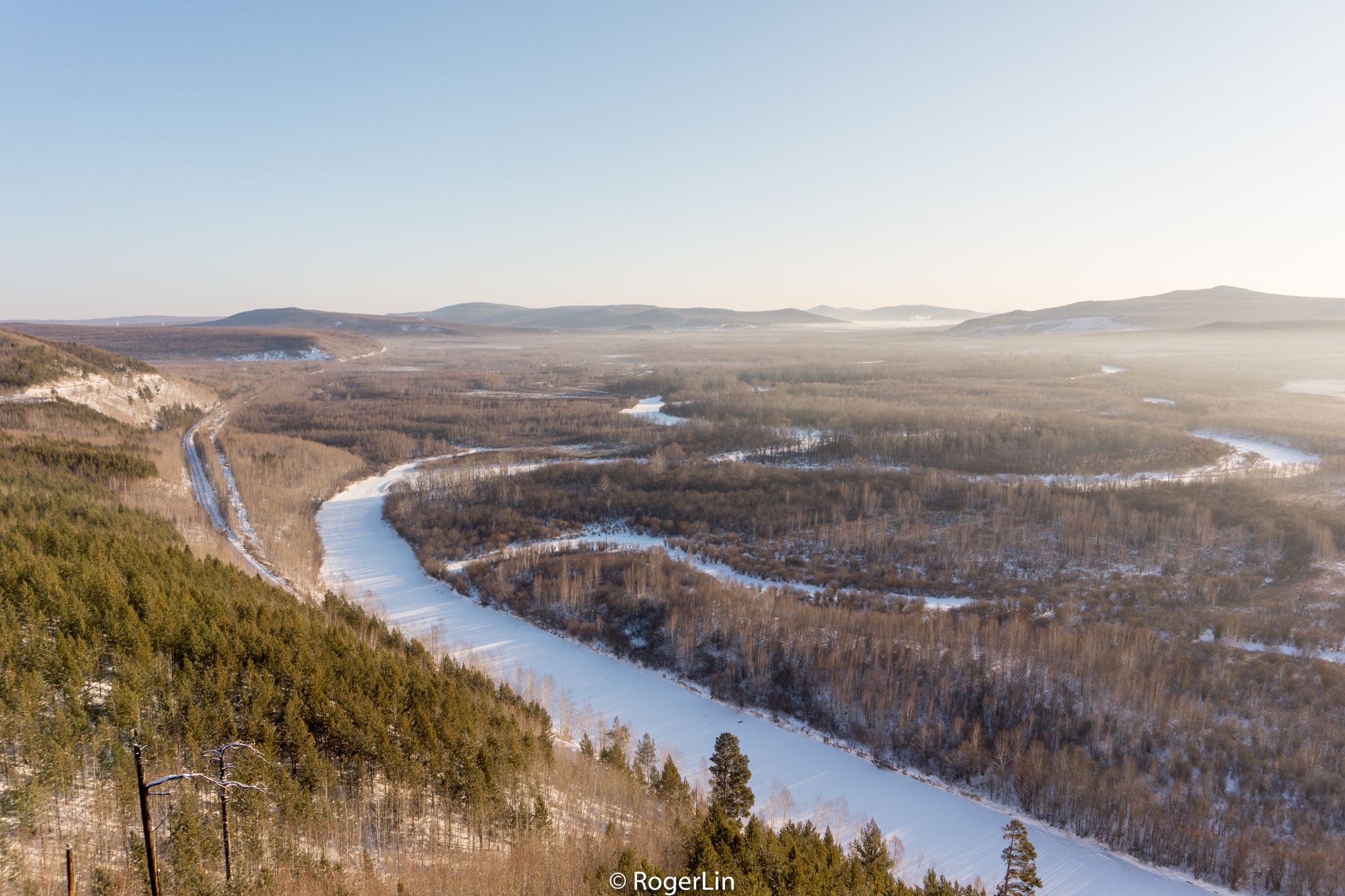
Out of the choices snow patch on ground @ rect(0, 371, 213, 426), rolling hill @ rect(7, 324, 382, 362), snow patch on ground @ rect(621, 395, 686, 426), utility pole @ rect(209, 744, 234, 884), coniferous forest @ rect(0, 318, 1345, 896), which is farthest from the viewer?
rolling hill @ rect(7, 324, 382, 362)

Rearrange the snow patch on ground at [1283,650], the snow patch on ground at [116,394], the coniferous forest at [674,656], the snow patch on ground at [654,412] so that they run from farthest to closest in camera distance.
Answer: the snow patch on ground at [654,412] < the snow patch on ground at [116,394] < the snow patch on ground at [1283,650] < the coniferous forest at [674,656]

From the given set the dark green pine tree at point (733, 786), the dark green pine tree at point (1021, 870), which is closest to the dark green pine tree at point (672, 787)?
the dark green pine tree at point (733, 786)

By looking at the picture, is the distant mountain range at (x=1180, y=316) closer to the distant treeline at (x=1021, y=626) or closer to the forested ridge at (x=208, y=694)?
the distant treeline at (x=1021, y=626)

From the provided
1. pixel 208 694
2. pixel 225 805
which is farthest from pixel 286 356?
pixel 225 805

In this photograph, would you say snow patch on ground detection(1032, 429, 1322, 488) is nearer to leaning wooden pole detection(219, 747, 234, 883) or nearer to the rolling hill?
leaning wooden pole detection(219, 747, 234, 883)

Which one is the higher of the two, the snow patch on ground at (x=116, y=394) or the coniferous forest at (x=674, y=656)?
the snow patch on ground at (x=116, y=394)

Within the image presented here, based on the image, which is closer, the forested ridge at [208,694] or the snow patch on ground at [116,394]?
the forested ridge at [208,694]

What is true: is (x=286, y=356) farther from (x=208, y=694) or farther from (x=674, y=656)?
(x=208, y=694)

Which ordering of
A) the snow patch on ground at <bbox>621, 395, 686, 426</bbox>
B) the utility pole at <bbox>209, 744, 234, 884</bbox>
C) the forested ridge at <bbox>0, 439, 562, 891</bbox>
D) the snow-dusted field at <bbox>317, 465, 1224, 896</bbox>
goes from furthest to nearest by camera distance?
the snow patch on ground at <bbox>621, 395, 686, 426</bbox>
the snow-dusted field at <bbox>317, 465, 1224, 896</bbox>
the forested ridge at <bbox>0, 439, 562, 891</bbox>
the utility pole at <bbox>209, 744, 234, 884</bbox>

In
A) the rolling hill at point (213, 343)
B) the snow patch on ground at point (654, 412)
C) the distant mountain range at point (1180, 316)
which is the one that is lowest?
the snow patch on ground at point (654, 412)

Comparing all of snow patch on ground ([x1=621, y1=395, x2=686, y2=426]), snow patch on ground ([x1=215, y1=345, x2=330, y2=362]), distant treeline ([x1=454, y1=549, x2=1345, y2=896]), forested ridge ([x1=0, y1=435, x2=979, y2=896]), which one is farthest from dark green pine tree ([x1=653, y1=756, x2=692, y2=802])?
snow patch on ground ([x1=215, y1=345, x2=330, y2=362])
